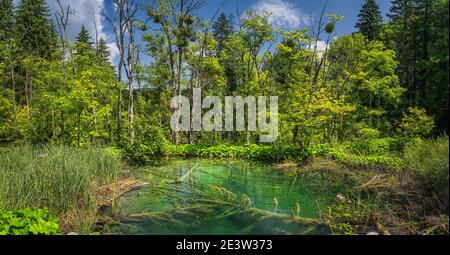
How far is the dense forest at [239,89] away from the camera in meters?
11.5

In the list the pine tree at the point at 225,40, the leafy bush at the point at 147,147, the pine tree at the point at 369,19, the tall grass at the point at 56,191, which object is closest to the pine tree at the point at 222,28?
the pine tree at the point at 225,40

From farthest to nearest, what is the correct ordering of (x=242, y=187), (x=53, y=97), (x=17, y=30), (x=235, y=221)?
(x=17, y=30) < (x=53, y=97) < (x=242, y=187) < (x=235, y=221)

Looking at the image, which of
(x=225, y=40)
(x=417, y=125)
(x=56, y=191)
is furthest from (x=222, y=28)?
(x=56, y=191)

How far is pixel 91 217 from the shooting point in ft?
15.3

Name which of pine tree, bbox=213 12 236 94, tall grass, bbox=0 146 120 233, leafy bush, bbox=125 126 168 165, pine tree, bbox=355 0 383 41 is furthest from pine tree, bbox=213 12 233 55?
tall grass, bbox=0 146 120 233

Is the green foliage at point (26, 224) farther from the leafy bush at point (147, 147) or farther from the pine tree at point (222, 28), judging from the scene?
the pine tree at point (222, 28)

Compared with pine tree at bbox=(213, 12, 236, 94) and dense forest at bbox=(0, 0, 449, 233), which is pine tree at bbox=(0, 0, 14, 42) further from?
pine tree at bbox=(213, 12, 236, 94)

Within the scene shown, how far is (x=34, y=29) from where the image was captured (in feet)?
70.4

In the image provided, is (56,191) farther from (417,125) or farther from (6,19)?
(6,19)

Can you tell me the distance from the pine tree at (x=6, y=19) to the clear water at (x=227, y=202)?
53.3 feet

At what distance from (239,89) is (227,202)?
1201 cm
